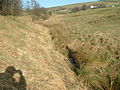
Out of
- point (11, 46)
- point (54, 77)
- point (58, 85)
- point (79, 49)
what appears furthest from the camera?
point (79, 49)

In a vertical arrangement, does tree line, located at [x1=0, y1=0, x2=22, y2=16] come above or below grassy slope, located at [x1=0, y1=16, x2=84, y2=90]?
above

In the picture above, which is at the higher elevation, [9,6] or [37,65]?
[9,6]

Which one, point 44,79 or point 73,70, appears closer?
point 44,79

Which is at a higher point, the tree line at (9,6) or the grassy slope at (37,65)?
the tree line at (9,6)

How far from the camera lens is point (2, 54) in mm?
5242

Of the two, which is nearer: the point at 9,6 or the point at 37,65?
the point at 37,65

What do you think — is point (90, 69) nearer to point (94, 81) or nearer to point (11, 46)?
point (94, 81)

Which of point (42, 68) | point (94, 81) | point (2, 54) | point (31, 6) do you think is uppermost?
point (31, 6)

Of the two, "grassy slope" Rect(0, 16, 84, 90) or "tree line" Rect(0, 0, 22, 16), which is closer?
"grassy slope" Rect(0, 16, 84, 90)

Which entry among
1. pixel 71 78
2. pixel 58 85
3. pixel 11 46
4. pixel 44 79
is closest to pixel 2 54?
pixel 11 46

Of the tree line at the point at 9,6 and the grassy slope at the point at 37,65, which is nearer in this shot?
the grassy slope at the point at 37,65

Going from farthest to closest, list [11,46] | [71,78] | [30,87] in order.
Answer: [11,46] → [71,78] → [30,87]

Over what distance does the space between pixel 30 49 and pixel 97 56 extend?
2390 mm

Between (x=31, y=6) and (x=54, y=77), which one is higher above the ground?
(x=31, y=6)
